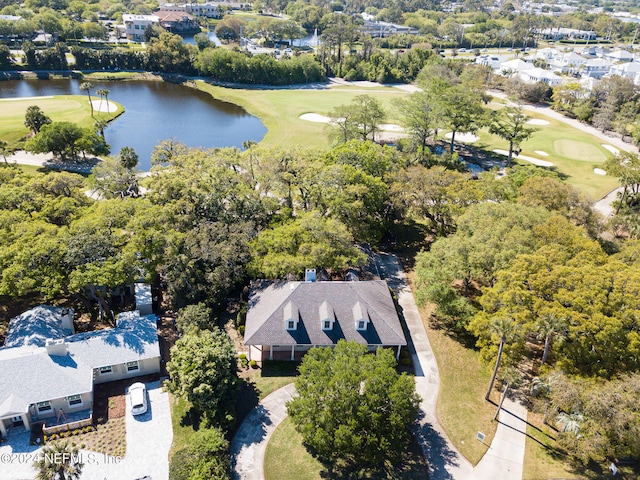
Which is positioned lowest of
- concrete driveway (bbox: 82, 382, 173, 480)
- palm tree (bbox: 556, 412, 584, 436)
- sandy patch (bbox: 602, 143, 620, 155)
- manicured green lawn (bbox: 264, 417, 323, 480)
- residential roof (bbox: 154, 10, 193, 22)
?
manicured green lawn (bbox: 264, 417, 323, 480)

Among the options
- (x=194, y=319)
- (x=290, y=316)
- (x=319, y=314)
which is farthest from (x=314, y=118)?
(x=194, y=319)

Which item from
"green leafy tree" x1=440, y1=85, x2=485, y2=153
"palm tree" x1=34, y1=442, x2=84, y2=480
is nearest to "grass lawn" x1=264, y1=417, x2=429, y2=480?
"palm tree" x1=34, y1=442, x2=84, y2=480

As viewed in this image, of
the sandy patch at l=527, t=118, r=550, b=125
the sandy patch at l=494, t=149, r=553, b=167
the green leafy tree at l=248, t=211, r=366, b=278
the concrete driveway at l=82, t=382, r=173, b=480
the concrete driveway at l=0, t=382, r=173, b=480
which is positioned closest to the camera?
the concrete driveway at l=0, t=382, r=173, b=480

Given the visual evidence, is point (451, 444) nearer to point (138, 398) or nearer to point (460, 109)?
point (138, 398)

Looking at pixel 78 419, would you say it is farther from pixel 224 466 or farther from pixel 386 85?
pixel 386 85

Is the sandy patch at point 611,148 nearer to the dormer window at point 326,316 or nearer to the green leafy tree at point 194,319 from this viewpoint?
the dormer window at point 326,316

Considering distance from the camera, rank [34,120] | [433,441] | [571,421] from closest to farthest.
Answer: [571,421] → [433,441] → [34,120]

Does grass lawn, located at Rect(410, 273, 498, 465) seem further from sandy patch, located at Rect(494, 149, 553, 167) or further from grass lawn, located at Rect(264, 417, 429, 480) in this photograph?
sandy patch, located at Rect(494, 149, 553, 167)
